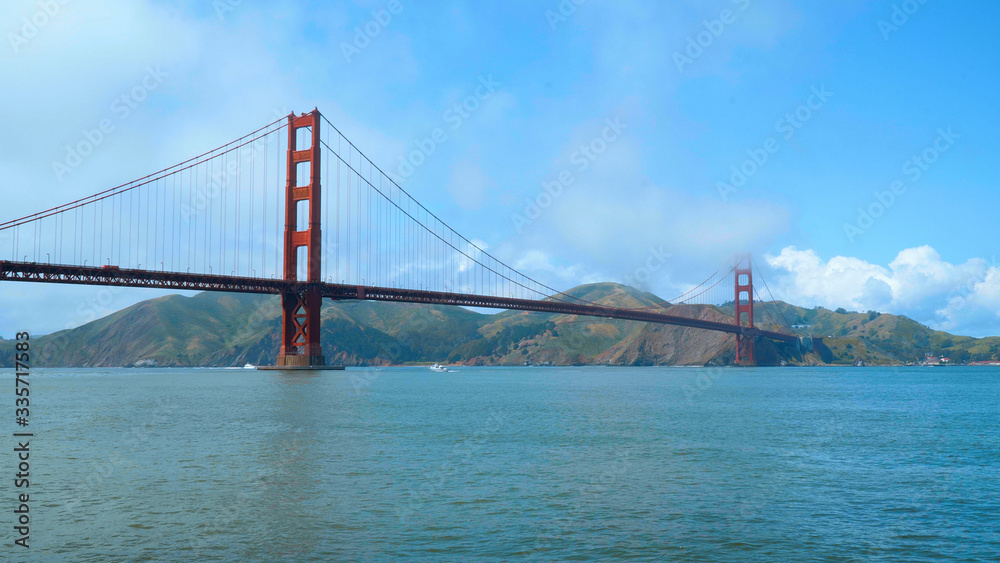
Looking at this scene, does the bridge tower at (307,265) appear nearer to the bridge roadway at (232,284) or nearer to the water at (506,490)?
the bridge roadway at (232,284)

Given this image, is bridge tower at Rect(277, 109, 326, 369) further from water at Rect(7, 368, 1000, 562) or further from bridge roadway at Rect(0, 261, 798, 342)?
water at Rect(7, 368, 1000, 562)

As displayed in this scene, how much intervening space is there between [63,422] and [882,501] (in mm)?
35629

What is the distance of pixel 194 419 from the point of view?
3744cm

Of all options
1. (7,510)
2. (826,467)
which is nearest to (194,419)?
(7,510)

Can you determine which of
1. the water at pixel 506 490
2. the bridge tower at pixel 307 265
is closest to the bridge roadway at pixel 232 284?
the bridge tower at pixel 307 265

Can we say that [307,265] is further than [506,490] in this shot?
Yes

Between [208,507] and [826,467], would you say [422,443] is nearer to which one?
[208,507]

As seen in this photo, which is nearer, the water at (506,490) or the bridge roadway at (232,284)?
the water at (506,490)

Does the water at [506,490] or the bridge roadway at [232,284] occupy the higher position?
the bridge roadway at [232,284]

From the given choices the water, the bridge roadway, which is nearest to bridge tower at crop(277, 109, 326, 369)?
the bridge roadway

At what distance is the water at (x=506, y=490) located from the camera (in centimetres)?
1378

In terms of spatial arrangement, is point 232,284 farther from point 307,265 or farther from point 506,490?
point 506,490

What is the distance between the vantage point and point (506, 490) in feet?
62.2

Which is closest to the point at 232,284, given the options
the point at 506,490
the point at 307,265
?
the point at 307,265
